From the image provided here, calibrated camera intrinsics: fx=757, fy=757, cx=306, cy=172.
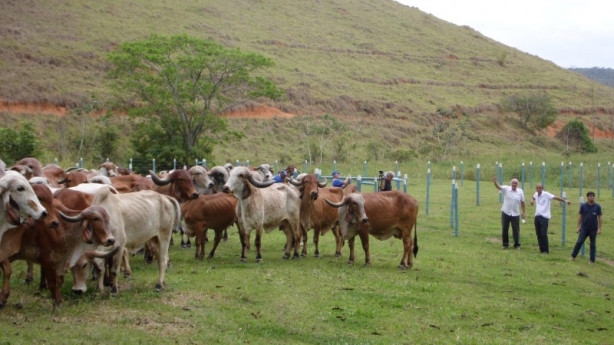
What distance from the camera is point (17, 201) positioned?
9.89 metres

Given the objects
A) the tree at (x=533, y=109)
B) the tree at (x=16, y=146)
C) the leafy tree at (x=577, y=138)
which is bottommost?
the tree at (x=16, y=146)

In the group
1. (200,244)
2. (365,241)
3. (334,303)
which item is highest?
(365,241)

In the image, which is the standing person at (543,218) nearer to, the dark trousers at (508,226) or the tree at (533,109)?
the dark trousers at (508,226)

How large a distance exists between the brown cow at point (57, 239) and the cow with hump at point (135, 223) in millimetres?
292

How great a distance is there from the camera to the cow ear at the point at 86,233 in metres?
10.6

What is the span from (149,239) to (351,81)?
77867mm

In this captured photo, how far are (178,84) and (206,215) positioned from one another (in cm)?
2959

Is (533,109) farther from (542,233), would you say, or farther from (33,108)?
(542,233)

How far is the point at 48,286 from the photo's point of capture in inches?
430

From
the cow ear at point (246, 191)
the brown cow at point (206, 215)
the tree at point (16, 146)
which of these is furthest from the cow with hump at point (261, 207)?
the tree at point (16, 146)

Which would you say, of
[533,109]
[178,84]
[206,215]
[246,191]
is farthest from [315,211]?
[533,109]

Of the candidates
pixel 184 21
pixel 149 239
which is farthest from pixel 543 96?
pixel 149 239

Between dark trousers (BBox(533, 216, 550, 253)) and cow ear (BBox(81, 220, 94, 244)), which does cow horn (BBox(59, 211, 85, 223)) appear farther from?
dark trousers (BBox(533, 216, 550, 253))

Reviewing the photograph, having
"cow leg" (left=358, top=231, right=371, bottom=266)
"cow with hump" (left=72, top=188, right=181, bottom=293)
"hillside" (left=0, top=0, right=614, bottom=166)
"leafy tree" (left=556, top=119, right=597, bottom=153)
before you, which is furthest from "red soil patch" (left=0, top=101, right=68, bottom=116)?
"leafy tree" (left=556, top=119, right=597, bottom=153)
